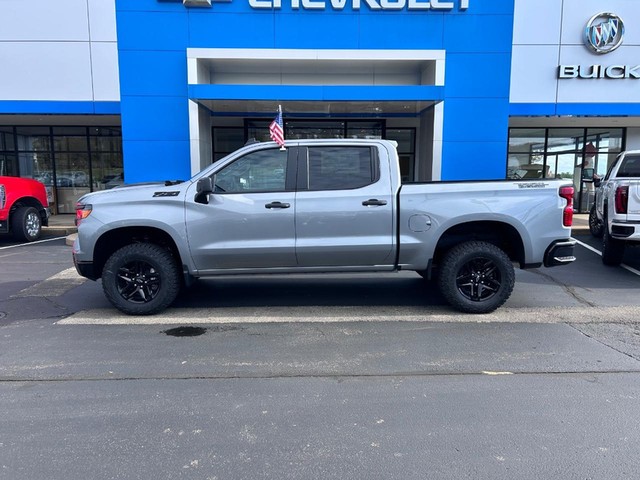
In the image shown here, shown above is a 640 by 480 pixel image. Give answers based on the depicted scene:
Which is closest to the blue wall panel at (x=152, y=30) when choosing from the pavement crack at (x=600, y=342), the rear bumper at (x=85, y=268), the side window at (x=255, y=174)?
the side window at (x=255, y=174)

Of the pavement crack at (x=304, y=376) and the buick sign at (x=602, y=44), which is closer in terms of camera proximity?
the pavement crack at (x=304, y=376)

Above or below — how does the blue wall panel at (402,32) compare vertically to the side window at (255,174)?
above

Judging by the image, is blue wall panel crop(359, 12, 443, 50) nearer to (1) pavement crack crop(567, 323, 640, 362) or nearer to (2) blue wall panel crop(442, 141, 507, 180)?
(2) blue wall panel crop(442, 141, 507, 180)

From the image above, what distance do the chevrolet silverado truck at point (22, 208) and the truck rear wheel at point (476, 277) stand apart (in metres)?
10.9

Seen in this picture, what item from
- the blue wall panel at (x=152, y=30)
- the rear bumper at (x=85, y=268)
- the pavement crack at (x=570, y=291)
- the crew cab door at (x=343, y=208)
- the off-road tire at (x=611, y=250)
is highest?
the blue wall panel at (x=152, y=30)

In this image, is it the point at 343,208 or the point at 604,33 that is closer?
the point at 343,208

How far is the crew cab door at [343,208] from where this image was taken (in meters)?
5.72

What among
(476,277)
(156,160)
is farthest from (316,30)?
A: (476,277)

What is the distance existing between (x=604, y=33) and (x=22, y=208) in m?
16.6

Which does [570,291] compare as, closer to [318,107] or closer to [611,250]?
[611,250]

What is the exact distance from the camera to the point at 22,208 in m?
12.4

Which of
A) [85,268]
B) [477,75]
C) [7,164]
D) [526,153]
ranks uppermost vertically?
[477,75]

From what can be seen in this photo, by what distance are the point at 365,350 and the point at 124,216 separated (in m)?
3.14

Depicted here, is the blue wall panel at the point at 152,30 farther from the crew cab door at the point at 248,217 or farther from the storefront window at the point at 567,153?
the storefront window at the point at 567,153
